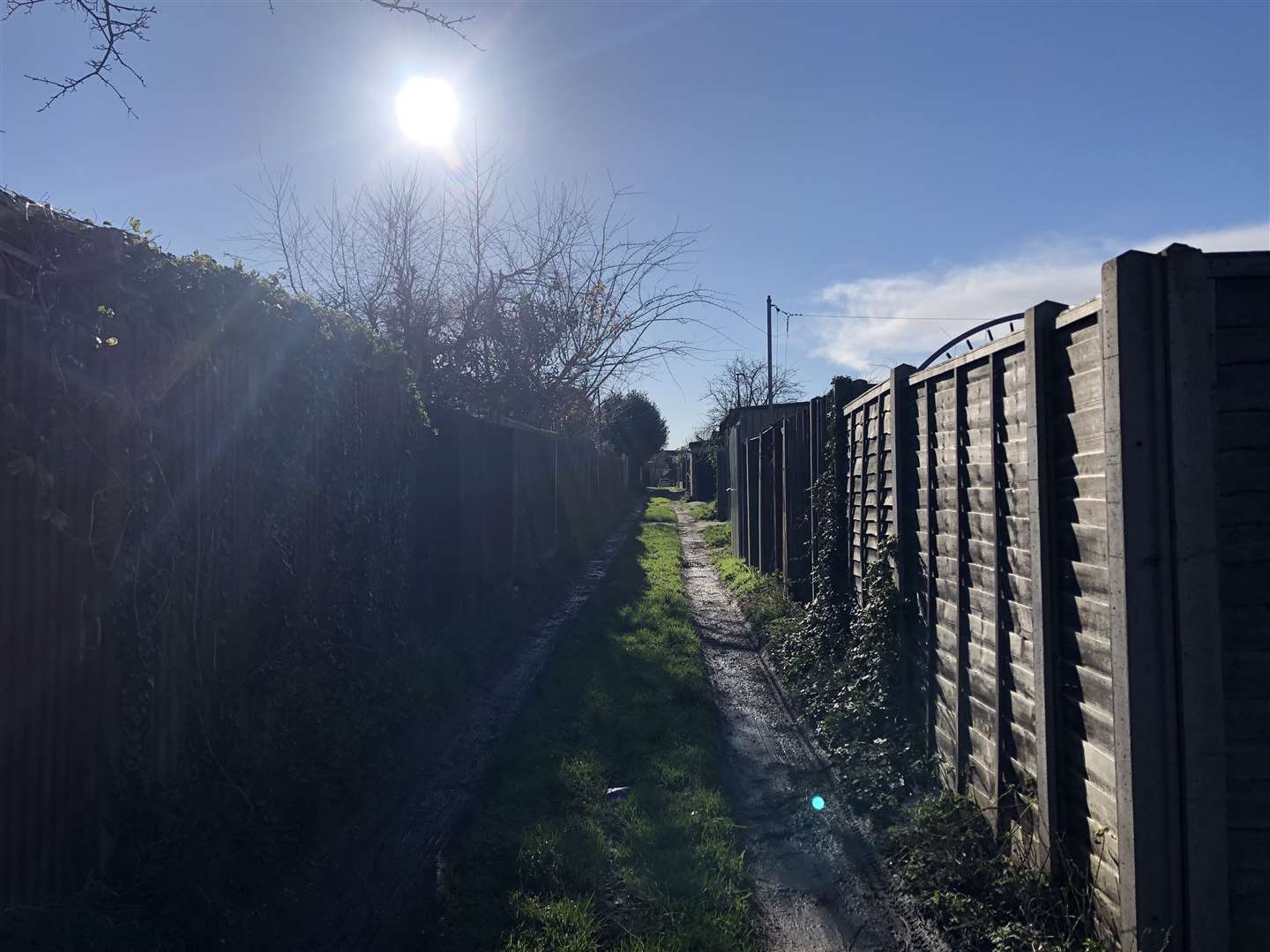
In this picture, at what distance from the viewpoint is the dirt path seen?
3.59 metres

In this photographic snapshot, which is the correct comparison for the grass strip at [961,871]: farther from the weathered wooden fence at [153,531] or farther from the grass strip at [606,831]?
the weathered wooden fence at [153,531]

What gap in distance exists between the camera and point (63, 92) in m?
3.86

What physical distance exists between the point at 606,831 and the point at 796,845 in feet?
3.09

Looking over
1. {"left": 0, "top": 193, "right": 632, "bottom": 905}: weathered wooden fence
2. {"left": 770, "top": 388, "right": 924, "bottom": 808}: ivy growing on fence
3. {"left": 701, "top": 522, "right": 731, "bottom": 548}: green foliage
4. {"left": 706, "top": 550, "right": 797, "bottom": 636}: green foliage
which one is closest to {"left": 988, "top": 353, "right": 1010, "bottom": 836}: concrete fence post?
{"left": 770, "top": 388, "right": 924, "bottom": 808}: ivy growing on fence

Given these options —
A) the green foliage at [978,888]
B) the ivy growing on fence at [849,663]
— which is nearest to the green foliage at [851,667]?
the ivy growing on fence at [849,663]

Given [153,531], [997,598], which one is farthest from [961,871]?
[153,531]

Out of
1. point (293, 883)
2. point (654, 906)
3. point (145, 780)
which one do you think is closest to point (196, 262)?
point (145, 780)

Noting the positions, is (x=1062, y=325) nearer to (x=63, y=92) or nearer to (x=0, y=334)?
(x=0, y=334)

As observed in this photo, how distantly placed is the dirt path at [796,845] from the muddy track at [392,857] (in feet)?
4.90

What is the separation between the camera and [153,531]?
3633mm

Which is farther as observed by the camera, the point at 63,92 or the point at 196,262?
the point at 196,262

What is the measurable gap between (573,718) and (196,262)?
3.86m

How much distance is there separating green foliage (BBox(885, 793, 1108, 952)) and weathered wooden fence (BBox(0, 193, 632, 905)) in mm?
3100

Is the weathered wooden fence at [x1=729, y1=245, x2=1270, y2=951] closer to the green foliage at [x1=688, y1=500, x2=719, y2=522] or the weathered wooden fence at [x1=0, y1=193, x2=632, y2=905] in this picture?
the weathered wooden fence at [x1=0, y1=193, x2=632, y2=905]
